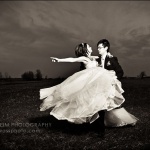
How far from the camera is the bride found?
617cm

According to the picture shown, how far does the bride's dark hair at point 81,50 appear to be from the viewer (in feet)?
23.1

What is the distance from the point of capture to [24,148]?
5.80 metres

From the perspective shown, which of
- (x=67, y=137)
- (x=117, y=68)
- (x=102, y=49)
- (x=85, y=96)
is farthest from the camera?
(x=102, y=49)

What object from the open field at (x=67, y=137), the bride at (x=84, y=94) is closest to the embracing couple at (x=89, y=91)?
the bride at (x=84, y=94)

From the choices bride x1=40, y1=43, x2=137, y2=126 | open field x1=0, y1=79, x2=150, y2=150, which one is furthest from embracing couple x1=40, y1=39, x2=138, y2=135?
open field x1=0, y1=79, x2=150, y2=150

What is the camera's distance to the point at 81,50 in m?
7.04

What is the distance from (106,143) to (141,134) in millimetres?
1288

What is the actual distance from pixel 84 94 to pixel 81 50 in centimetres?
123

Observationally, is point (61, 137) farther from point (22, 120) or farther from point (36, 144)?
point (22, 120)

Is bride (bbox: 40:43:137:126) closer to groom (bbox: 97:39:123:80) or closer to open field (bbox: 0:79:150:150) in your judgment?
groom (bbox: 97:39:123:80)

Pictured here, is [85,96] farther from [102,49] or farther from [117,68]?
[102,49]

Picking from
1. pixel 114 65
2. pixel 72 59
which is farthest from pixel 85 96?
pixel 114 65

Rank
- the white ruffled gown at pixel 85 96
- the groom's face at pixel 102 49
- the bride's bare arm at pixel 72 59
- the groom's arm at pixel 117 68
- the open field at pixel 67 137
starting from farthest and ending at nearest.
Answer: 1. the groom's face at pixel 102 49
2. the groom's arm at pixel 117 68
3. the bride's bare arm at pixel 72 59
4. the white ruffled gown at pixel 85 96
5. the open field at pixel 67 137

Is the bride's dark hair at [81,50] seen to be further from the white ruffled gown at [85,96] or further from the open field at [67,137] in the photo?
the open field at [67,137]
